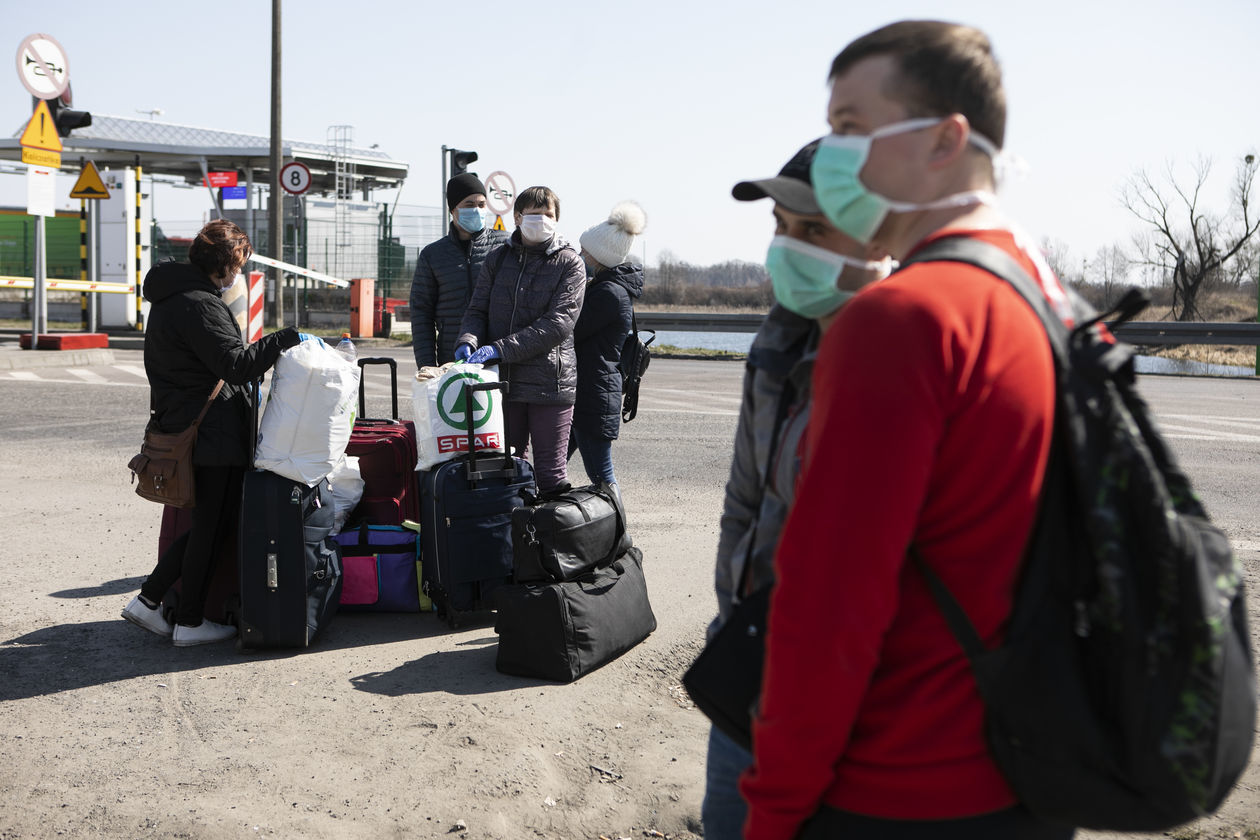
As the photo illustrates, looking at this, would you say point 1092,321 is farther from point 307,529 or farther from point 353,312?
point 353,312

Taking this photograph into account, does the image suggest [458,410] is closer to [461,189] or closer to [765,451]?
[461,189]

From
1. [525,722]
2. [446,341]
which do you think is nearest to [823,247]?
[525,722]

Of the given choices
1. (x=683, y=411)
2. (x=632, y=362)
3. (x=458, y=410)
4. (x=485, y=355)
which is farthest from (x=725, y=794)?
(x=683, y=411)

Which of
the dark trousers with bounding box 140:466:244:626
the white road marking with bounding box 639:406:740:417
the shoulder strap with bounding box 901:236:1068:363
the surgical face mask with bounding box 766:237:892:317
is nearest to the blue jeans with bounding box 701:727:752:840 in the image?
the surgical face mask with bounding box 766:237:892:317

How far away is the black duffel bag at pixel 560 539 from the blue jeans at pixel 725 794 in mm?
2400

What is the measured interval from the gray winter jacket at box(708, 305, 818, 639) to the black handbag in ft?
0.37

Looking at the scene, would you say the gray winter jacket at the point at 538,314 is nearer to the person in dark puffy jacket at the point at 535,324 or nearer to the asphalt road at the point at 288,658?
the person in dark puffy jacket at the point at 535,324

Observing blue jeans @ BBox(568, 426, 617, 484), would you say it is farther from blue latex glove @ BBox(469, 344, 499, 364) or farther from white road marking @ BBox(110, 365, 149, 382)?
white road marking @ BBox(110, 365, 149, 382)

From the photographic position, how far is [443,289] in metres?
5.93

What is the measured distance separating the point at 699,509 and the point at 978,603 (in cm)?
574

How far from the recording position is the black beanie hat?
19.8 feet

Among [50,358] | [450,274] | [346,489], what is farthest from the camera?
[50,358]

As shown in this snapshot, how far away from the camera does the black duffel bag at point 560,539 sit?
13.7 feet

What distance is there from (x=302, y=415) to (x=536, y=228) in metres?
1.46
